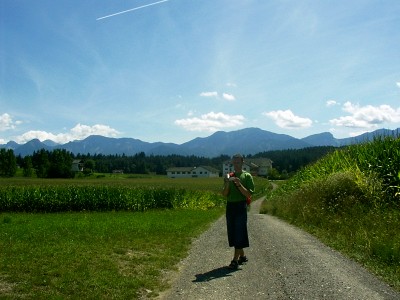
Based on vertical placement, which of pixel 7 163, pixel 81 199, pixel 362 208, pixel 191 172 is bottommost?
pixel 81 199

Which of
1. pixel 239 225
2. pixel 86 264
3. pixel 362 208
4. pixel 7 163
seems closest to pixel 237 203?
pixel 239 225

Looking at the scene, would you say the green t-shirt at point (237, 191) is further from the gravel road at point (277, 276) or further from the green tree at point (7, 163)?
the green tree at point (7, 163)

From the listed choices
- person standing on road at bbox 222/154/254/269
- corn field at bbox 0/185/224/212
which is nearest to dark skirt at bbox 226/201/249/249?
person standing on road at bbox 222/154/254/269

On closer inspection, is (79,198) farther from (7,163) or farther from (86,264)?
(7,163)

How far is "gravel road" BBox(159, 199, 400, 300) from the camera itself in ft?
22.5

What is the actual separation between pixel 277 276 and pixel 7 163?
397ft

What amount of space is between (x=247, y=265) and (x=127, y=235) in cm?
608

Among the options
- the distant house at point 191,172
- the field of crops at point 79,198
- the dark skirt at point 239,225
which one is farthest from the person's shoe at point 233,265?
the distant house at point 191,172

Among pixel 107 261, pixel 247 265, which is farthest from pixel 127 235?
pixel 247 265

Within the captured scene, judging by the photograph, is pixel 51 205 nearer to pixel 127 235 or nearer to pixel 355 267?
pixel 127 235

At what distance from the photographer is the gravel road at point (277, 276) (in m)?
6.84

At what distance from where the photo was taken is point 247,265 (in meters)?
9.05

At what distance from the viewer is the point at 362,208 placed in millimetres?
13484

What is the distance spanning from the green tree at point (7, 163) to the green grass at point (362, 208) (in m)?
111
